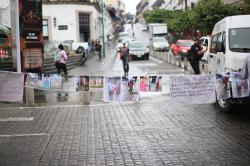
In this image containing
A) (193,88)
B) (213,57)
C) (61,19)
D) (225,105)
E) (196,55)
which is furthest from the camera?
(61,19)

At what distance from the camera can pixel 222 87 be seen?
11.3 metres

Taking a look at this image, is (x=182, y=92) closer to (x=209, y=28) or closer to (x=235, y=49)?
(x=235, y=49)

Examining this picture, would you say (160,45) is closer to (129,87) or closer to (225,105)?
(225,105)

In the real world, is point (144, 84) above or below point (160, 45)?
below

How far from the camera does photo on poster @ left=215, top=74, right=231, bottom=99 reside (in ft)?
36.8

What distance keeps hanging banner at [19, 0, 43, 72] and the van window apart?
332 inches

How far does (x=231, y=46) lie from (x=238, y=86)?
2304 mm

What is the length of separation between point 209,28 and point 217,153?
106ft

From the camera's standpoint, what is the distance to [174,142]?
9477mm

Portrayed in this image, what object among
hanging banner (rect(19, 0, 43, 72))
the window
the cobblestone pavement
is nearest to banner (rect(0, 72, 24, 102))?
the cobblestone pavement

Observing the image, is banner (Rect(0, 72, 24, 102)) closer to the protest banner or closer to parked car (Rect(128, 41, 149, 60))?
the protest banner

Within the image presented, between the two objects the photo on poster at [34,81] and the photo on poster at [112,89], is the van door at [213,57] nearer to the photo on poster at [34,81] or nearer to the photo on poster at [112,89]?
the photo on poster at [112,89]

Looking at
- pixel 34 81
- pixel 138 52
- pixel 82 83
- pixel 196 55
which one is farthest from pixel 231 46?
pixel 138 52

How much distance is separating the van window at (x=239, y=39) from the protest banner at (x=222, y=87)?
173 centimetres
